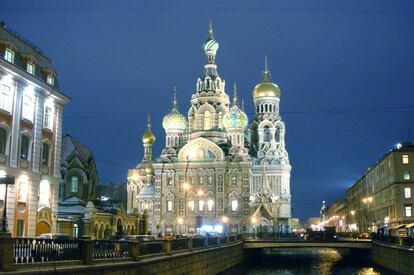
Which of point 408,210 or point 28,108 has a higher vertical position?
point 28,108

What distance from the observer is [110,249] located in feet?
82.4

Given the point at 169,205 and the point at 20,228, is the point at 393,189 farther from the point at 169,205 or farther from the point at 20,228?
the point at 20,228

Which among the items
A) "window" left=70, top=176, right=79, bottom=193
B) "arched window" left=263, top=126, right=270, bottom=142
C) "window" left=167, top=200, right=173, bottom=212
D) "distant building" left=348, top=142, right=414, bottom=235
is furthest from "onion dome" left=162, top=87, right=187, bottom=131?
"distant building" left=348, top=142, right=414, bottom=235

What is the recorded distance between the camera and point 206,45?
366 ft

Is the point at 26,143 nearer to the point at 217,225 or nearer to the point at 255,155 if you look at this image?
the point at 217,225

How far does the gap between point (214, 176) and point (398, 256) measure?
50239 mm

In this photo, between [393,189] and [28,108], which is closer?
[28,108]

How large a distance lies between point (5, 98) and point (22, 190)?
6.04 m

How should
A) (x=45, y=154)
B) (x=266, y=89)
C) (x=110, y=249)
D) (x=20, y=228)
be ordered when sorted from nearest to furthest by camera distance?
(x=110, y=249) < (x=20, y=228) < (x=45, y=154) < (x=266, y=89)

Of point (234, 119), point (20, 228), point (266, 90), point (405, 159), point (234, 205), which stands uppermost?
point (266, 90)

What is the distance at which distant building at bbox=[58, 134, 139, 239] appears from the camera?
199 feet

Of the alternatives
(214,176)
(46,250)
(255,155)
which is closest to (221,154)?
(214,176)

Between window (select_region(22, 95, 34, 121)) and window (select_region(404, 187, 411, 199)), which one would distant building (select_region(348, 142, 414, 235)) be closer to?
window (select_region(404, 187, 411, 199))

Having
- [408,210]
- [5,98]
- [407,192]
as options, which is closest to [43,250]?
[5,98]
